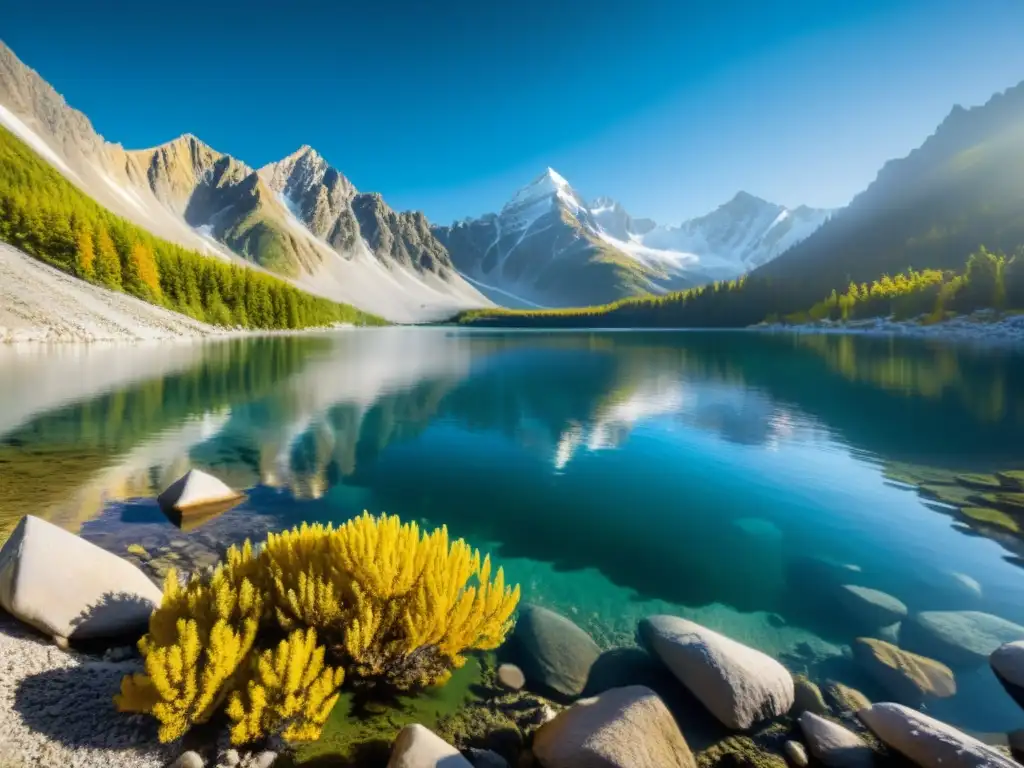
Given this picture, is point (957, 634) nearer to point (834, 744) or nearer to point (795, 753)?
point (834, 744)

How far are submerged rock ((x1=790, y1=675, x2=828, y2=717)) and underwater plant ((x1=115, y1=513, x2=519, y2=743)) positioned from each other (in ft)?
13.0

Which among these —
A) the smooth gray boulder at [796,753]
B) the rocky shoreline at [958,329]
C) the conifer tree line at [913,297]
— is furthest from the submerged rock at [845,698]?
the conifer tree line at [913,297]

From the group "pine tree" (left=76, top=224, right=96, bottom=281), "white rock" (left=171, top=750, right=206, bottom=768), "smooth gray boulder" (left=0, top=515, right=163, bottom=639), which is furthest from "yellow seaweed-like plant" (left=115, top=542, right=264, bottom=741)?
"pine tree" (left=76, top=224, right=96, bottom=281)

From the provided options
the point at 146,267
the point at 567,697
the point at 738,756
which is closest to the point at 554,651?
the point at 567,697

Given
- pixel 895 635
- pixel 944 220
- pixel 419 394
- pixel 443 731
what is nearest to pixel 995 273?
pixel 944 220

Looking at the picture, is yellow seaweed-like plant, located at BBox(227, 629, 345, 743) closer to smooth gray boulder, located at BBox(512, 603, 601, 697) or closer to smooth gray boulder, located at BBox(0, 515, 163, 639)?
smooth gray boulder, located at BBox(0, 515, 163, 639)

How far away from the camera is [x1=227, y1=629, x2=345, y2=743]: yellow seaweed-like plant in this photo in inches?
192

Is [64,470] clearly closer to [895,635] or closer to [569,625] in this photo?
[569,625]

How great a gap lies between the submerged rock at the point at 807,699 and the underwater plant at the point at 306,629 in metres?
3.95

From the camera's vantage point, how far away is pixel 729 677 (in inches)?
251

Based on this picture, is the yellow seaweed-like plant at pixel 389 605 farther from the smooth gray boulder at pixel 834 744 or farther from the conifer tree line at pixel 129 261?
the conifer tree line at pixel 129 261

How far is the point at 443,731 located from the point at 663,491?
1133 centimetres

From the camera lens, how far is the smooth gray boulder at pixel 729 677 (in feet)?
20.3

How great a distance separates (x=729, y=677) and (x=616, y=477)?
1069 cm
